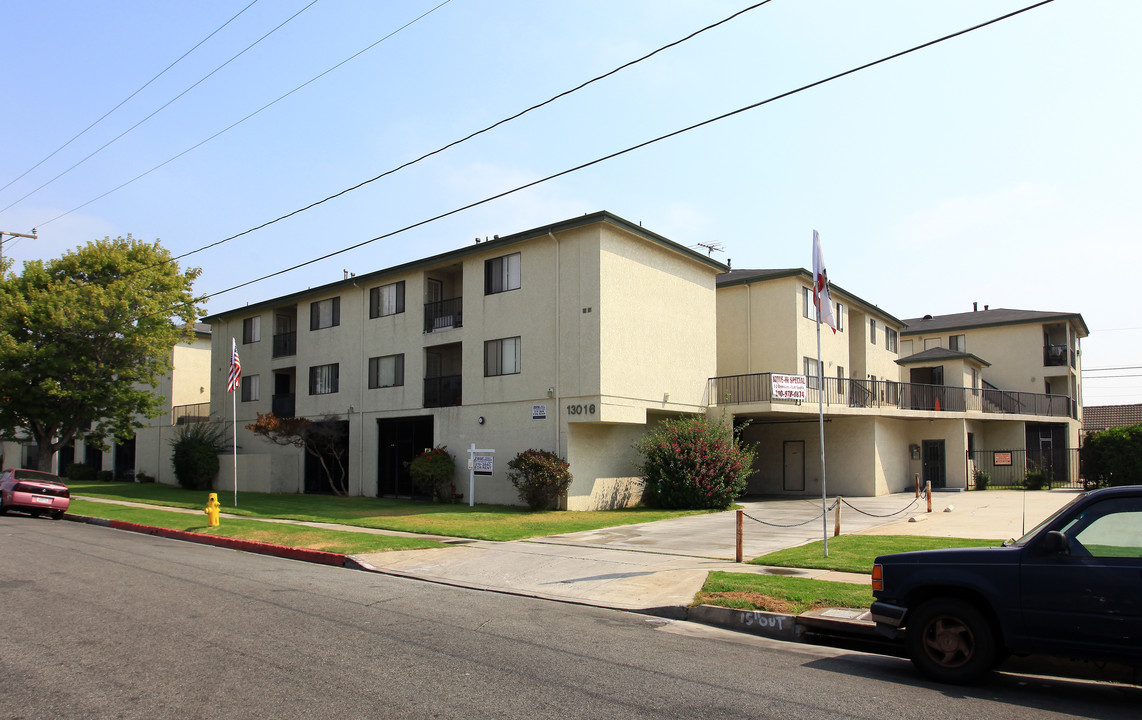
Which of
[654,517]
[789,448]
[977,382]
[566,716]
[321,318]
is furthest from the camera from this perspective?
[977,382]

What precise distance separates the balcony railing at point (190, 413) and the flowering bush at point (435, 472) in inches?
771

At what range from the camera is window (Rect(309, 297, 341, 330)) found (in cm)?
3409

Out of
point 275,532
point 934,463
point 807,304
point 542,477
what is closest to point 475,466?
point 542,477

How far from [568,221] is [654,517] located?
9.37 meters

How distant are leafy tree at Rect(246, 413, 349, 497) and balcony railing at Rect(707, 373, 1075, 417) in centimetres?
1495

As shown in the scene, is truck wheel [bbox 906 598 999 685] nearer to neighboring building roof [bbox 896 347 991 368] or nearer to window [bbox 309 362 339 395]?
window [bbox 309 362 339 395]

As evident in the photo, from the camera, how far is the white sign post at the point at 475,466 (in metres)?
25.9

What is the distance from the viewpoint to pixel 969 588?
675 centimetres

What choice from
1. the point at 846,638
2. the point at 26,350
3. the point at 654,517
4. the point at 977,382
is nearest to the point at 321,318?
the point at 26,350

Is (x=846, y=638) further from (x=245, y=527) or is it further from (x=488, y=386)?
(x=488, y=386)

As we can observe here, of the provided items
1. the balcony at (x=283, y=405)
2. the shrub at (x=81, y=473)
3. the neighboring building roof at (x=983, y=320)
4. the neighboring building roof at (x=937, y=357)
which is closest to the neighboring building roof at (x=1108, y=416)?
the neighboring building roof at (x=983, y=320)

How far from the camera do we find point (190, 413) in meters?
42.9

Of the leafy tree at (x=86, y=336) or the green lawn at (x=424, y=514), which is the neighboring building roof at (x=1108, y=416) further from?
the leafy tree at (x=86, y=336)

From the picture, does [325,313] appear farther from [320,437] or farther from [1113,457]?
[1113,457]
